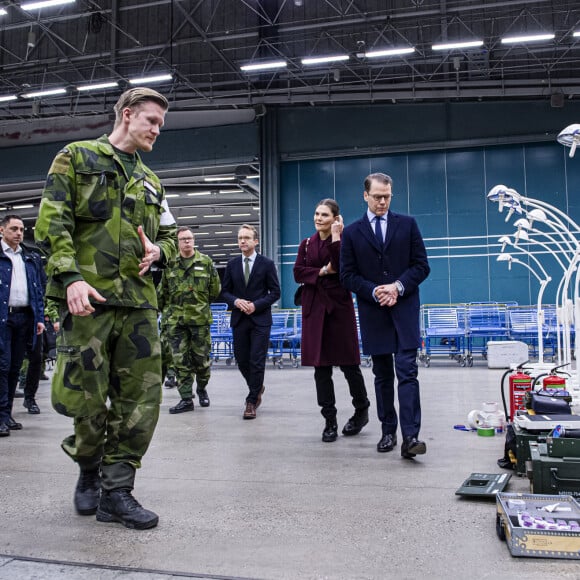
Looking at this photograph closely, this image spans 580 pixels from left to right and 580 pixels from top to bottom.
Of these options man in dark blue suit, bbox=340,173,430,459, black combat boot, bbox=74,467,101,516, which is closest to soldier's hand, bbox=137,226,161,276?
black combat boot, bbox=74,467,101,516

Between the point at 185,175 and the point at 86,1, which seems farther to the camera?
the point at 185,175

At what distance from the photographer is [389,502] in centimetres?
280

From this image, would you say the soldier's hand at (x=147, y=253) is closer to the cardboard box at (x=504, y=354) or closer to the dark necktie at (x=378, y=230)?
the dark necktie at (x=378, y=230)

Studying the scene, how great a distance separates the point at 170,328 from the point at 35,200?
24.3m

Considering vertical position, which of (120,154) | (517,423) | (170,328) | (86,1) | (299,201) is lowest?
(517,423)

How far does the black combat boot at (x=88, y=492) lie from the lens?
2684 mm

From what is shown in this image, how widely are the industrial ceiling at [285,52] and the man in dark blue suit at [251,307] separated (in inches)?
467

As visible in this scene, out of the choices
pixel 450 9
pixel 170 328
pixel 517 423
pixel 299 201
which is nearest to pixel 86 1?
pixel 299 201

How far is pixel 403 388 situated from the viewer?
3.76 meters

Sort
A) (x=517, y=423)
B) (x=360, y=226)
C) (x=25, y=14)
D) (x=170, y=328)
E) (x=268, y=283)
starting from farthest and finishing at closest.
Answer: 1. (x=25, y=14)
2. (x=170, y=328)
3. (x=268, y=283)
4. (x=360, y=226)
5. (x=517, y=423)

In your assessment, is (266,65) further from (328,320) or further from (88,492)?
(88,492)

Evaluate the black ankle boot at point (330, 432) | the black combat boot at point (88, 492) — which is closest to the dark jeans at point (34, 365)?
the black ankle boot at point (330, 432)

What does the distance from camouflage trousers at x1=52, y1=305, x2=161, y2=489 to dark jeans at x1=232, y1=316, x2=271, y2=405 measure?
2.95 m

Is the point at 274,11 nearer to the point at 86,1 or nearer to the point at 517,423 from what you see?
the point at 86,1
